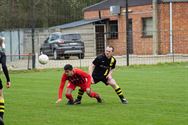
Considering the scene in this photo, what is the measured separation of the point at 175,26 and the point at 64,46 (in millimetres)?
8290

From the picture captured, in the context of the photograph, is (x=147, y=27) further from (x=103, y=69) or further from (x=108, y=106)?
(x=108, y=106)

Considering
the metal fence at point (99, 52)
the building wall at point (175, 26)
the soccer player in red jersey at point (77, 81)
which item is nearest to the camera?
the soccer player in red jersey at point (77, 81)

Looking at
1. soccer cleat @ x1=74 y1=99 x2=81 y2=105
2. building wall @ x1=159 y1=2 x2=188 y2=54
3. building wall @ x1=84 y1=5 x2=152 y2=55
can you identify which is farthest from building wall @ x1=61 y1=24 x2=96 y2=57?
soccer cleat @ x1=74 y1=99 x2=81 y2=105

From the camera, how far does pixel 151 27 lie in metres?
44.4

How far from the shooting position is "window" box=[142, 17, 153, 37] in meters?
43.8

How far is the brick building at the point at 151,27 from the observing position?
40281 mm

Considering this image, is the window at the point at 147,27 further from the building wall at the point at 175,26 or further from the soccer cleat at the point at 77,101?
the soccer cleat at the point at 77,101

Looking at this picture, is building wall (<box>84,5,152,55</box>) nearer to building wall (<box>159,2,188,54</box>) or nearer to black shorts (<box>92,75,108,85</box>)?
building wall (<box>159,2,188,54</box>)

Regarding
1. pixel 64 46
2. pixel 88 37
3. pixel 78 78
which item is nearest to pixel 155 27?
pixel 88 37

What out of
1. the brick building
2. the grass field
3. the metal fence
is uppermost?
the brick building

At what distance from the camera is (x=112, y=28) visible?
49531 millimetres

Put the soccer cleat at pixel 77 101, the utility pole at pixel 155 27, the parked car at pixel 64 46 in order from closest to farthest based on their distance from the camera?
the soccer cleat at pixel 77 101, the parked car at pixel 64 46, the utility pole at pixel 155 27

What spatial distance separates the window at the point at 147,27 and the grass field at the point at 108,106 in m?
21.7

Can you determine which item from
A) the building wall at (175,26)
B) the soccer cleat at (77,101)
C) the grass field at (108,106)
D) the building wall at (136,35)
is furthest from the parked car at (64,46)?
the soccer cleat at (77,101)
